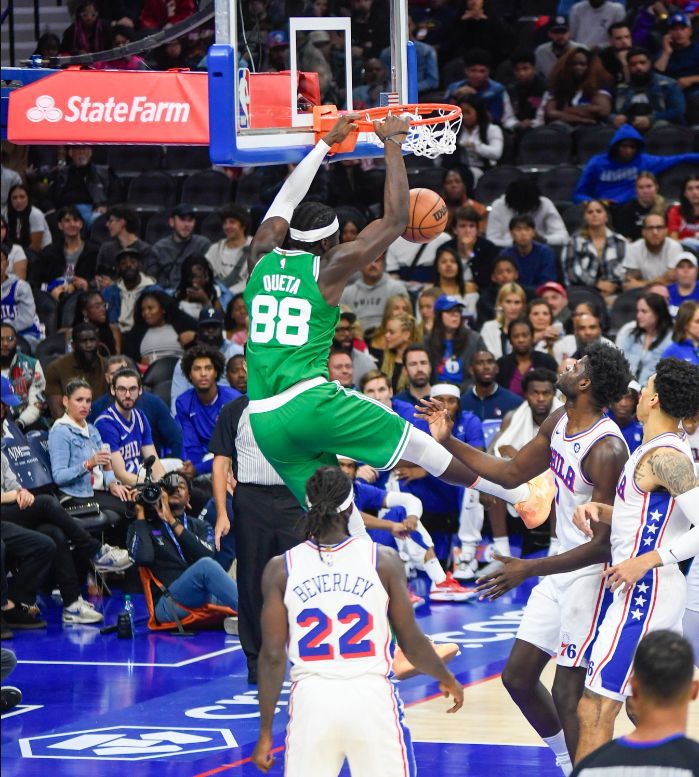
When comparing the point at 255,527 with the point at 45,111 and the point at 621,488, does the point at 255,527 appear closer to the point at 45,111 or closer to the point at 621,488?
the point at 45,111

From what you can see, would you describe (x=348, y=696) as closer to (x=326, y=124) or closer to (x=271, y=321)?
(x=271, y=321)

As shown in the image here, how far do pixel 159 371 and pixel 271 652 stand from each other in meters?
8.20

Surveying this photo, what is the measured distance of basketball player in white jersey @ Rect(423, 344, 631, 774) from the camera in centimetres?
590

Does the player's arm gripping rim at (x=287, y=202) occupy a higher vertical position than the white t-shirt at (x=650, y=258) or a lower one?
higher

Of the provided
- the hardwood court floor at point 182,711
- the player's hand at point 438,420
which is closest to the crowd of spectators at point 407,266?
the hardwood court floor at point 182,711

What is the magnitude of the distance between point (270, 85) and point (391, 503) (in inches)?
154

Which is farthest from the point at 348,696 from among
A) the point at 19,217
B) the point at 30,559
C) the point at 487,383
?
the point at 19,217

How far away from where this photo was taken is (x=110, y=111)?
8.87 metres

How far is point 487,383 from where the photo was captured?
12.0m

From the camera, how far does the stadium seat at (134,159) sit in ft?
57.8

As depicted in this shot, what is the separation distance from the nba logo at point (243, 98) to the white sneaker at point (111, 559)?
4510 mm

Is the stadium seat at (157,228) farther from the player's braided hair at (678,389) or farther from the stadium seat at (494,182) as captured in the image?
the player's braided hair at (678,389)

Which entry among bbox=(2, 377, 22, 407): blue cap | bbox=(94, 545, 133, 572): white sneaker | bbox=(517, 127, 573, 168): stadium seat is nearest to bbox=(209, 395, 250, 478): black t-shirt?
bbox=(94, 545, 133, 572): white sneaker

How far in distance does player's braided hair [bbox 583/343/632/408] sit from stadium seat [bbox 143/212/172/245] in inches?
407
